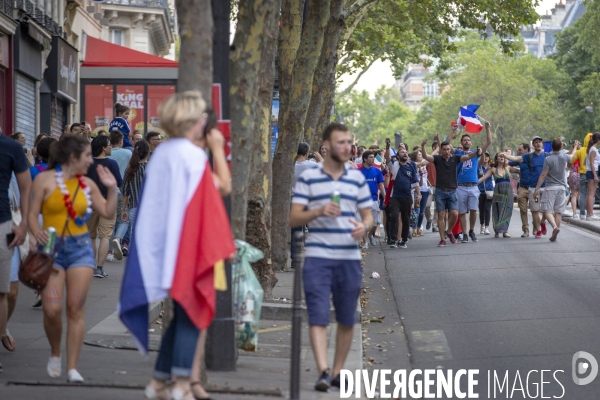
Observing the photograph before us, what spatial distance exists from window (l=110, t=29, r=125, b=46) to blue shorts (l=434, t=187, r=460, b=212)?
1175 inches

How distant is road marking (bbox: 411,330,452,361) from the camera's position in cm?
950

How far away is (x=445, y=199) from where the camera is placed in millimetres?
20469

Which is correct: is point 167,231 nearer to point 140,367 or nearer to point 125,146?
point 140,367

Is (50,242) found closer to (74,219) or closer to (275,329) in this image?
(74,219)

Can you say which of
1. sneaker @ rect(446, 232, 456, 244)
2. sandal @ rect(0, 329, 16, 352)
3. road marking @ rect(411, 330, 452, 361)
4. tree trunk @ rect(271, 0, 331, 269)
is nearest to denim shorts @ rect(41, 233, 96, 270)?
sandal @ rect(0, 329, 16, 352)

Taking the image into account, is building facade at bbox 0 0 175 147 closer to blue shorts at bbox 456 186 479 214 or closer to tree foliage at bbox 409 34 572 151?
blue shorts at bbox 456 186 479 214

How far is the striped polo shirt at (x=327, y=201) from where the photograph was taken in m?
7.47

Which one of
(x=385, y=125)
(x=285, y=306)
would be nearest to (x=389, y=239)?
(x=285, y=306)

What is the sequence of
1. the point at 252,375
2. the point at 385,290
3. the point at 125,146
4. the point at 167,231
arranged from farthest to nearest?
the point at 125,146, the point at 385,290, the point at 252,375, the point at 167,231

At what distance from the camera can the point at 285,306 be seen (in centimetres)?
1126

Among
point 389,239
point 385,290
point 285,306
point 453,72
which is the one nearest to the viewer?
point 285,306

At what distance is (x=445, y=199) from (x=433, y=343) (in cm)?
1055

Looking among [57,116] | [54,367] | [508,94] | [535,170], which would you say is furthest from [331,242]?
[508,94]

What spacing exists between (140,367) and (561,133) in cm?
7879
